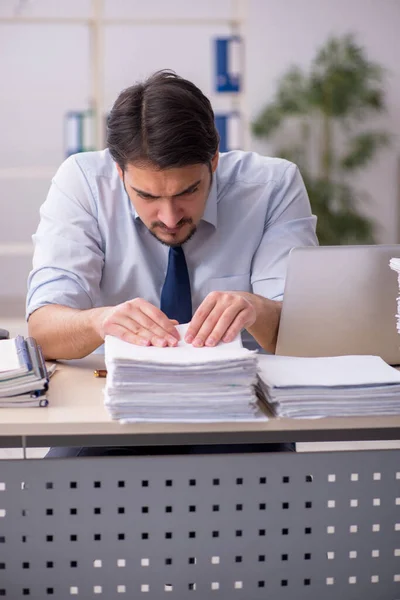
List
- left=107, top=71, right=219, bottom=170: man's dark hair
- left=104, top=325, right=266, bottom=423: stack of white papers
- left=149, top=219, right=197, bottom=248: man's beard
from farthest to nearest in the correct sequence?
left=149, top=219, right=197, bottom=248: man's beard < left=107, top=71, right=219, bottom=170: man's dark hair < left=104, top=325, right=266, bottom=423: stack of white papers

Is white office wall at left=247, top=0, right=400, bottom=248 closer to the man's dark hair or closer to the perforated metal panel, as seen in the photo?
the man's dark hair

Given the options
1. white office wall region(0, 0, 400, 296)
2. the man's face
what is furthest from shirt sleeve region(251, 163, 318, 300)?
white office wall region(0, 0, 400, 296)

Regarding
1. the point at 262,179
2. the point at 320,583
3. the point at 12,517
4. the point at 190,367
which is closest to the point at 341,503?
the point at 320,583

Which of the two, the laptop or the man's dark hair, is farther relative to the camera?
the man's dark hair

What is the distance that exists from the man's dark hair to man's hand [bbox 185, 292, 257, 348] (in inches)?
16.1

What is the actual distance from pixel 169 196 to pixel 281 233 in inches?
17.2

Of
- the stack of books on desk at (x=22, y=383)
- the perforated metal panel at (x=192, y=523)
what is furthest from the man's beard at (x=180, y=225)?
the perforated metal panel at (x=192, y=523)

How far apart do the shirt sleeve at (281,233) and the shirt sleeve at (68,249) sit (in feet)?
1.35

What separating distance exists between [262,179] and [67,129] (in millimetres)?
2853

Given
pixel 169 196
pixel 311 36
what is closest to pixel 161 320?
pixel 169 196

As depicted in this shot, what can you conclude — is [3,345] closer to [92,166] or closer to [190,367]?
[190,367]

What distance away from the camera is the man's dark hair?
5.65ft

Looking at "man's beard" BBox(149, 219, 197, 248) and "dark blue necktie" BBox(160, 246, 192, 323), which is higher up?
"man's beard" BBox(149, 219, 197, 248)

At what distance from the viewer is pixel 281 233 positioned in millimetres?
2107
